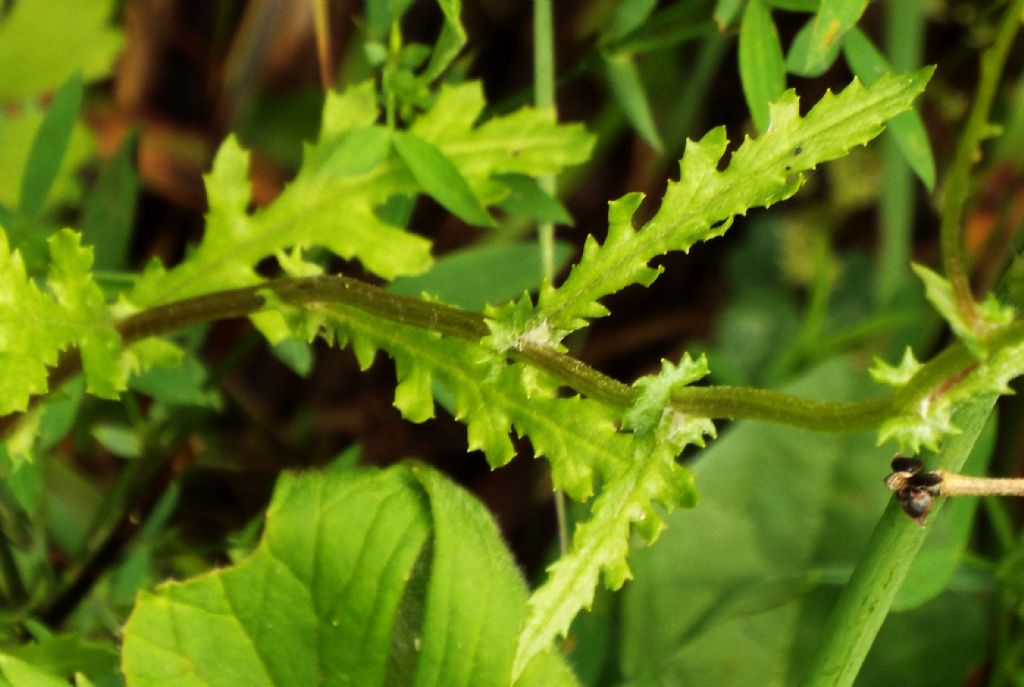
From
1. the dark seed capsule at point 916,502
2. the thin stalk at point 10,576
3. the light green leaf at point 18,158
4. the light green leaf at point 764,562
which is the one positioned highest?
the dark seed capsule at point 916,502

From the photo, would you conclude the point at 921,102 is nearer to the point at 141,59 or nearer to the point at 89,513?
the point at 141,59

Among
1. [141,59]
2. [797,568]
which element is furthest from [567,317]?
[141,59]

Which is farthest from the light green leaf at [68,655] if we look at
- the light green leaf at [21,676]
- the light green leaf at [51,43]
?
the light green leaf at [51,43]

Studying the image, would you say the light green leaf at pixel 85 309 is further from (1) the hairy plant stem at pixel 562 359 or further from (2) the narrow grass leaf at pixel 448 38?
(2) the narrow grass leaf at pixel 448 38

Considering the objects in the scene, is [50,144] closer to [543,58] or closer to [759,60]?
[543,58]

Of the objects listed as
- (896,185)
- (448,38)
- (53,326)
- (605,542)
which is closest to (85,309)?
(53,326)

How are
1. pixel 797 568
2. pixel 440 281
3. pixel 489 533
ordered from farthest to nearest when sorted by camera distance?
pixel 797 568, pixel 440 281, pixel 489 533
